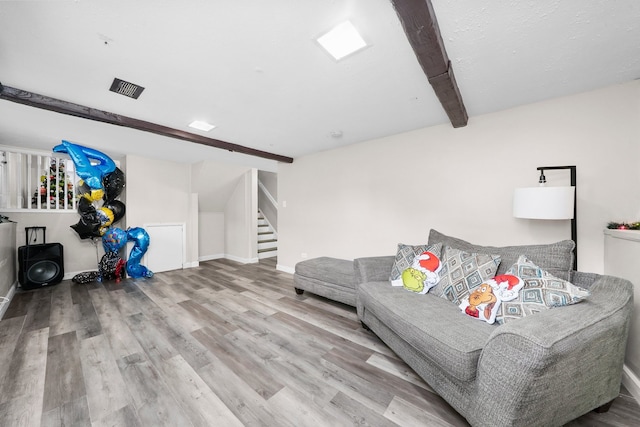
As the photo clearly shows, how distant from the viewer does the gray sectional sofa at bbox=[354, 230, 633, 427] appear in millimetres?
982

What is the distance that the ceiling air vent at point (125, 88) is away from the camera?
72.4 inches

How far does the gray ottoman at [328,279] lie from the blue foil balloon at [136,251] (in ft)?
9.24

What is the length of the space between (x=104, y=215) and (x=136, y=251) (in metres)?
0.74

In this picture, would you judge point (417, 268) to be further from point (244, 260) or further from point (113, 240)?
point (113, 240)

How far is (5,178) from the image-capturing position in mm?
3408

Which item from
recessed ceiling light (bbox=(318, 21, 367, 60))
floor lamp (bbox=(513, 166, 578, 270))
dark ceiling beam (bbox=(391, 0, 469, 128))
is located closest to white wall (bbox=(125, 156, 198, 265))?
recessed ceiling light (bbox=(318, 21, 367, 60))

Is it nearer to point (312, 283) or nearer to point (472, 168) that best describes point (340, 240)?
point (312, 283)

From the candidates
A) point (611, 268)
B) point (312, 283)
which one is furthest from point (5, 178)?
point (611, 268)

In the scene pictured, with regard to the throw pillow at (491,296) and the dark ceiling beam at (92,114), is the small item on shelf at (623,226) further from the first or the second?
the dark ceiling beam at (92,114)

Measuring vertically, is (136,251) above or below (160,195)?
below

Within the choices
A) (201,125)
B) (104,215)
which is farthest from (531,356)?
(104,215)

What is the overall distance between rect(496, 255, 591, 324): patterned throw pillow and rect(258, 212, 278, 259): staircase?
16.5ft

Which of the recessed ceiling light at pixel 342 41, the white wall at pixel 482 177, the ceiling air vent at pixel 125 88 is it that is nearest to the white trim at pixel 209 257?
the white wall at pixel 482 177

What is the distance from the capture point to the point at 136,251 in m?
3.93
